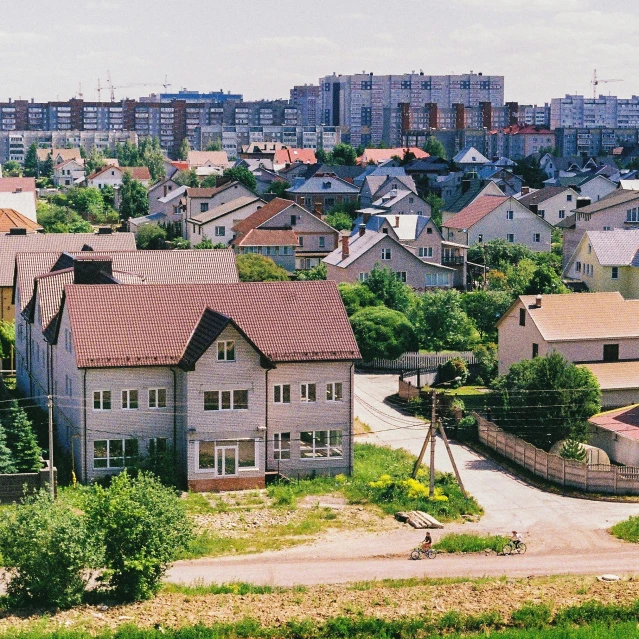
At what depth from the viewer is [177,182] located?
11894 cm

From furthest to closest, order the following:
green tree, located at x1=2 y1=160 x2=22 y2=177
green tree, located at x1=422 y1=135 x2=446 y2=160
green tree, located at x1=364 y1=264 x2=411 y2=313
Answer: green tree, located at x1=2 y1=160 x2=22 y2=177
green tree, located at x1=422 y1=135 x2=446 y2=160
green tree, located at x1=364 y1=264 x2=411 y2=313

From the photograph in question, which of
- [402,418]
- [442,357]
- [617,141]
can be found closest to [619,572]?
[402,418]

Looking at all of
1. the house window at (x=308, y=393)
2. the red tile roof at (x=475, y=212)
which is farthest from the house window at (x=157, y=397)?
the red tile roof at (x=475, y=212)

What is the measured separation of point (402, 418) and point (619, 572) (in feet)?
53.7

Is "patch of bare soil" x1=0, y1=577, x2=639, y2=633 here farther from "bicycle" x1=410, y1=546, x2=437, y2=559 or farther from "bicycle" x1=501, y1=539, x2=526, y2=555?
"bicycle" x1=501, y1=539, x2=526, y2=555

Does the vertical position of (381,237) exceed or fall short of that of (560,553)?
it exceeds it

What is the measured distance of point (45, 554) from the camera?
88.6ft

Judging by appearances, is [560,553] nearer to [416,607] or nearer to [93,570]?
[416,607]

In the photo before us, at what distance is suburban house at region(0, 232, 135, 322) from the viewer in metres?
57.6

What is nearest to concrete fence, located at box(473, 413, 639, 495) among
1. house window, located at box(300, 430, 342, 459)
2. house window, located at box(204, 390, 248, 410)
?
house window, located at box(300, 430, 342, 459)

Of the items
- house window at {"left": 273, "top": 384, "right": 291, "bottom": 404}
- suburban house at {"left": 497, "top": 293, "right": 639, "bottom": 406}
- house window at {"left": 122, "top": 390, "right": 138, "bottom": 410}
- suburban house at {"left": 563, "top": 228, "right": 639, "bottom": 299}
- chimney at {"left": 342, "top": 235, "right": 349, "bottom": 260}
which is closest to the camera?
house window at {"left": 122, "top": 390, "right": 138, "bottom": 410}

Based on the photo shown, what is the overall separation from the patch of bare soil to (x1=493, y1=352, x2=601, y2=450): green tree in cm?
1119

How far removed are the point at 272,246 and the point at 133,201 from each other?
37380 millimetres

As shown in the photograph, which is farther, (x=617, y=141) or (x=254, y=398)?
(x=617, y=141)
